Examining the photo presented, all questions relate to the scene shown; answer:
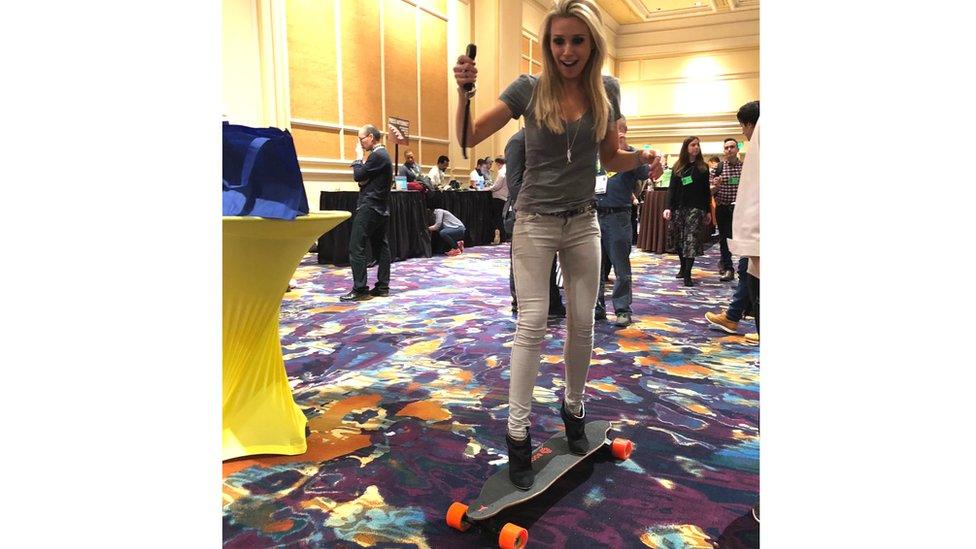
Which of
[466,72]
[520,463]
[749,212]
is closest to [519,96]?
[466,72]

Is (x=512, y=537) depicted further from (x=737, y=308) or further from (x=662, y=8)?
(x=662, y=8)

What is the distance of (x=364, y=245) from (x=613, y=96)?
3.90m

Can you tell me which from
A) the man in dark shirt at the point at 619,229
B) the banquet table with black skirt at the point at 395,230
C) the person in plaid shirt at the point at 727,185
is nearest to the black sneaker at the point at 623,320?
the man in dark shirt at the point at 619,229

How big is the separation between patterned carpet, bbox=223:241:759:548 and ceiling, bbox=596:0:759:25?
13.5 metres

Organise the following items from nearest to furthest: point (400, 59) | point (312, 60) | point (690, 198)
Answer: point (690, 198) → point (312, 60) → point (400, 59)

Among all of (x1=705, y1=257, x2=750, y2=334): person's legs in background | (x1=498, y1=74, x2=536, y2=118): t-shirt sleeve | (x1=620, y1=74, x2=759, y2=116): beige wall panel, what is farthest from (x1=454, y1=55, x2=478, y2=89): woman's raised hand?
(x1=620, y1=74, x2=759, y2=116): beige wall panel

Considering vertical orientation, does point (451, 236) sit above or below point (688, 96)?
below

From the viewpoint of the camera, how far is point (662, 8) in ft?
55.3

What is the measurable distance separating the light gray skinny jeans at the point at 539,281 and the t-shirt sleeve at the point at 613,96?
32 centimetres

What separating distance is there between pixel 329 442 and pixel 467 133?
4.23 feet

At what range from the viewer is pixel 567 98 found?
Result: 74.5 inches

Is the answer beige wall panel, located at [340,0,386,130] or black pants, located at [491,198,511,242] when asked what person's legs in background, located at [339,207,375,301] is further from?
black pants, located at [491,198,511,242]
